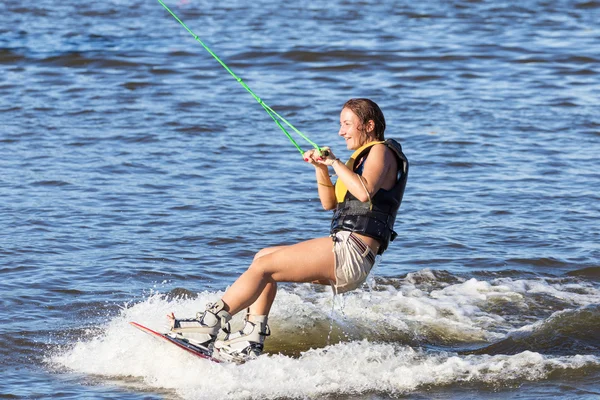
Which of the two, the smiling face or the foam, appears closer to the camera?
the foam

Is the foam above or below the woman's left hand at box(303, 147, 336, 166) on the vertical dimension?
below

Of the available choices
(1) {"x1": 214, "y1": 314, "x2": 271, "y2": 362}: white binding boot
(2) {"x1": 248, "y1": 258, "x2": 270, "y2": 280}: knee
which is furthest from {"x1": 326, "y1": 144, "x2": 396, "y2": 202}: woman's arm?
(1) {"x1": 214, "y1": 314, "x2": 271, "y2": 362}: white binding boot

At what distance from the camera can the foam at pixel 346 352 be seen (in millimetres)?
7391

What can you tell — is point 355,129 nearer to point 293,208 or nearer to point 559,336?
point 559,336

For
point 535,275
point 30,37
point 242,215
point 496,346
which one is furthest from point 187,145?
point 30,37

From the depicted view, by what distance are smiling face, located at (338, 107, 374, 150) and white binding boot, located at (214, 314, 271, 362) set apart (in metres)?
1.40

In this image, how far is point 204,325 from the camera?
7.32 metres

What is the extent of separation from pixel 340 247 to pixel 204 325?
1077mm

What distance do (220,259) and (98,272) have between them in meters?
1.22

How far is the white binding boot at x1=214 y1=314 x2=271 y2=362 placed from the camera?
295 inches

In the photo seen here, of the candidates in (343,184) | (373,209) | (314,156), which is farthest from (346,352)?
(314,156)

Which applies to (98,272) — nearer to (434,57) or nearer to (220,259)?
(220,259)

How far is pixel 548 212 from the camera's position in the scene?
39.3ft

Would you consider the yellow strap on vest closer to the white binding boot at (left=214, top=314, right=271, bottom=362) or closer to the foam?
the white binding boot at (left=214, top=314, right=271, bottom=362)
